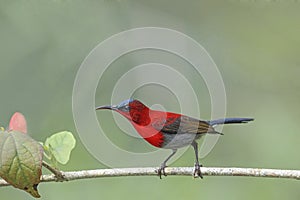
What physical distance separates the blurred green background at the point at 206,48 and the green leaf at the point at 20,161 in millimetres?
3224

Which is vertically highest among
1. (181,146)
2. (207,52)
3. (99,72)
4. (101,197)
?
(207,52)

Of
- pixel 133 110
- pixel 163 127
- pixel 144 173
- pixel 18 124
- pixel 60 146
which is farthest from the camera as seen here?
pixel 163 127

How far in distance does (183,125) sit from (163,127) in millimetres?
201

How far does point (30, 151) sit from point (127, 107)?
2.66ft

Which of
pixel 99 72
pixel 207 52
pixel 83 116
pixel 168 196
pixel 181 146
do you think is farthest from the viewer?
pixel 207 52

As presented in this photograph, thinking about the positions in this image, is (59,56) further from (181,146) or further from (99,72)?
(181,146)

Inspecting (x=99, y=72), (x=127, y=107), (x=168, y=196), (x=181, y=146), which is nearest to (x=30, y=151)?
(x=127, y=107)

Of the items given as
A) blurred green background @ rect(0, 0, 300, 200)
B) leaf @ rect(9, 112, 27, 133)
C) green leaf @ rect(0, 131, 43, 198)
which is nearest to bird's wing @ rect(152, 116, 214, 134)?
leaf @ rect(9, 112, 27, 133)

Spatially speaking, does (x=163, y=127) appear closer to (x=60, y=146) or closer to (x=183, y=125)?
(x=183, y=125)

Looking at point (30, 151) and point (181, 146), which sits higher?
point (181, 146)

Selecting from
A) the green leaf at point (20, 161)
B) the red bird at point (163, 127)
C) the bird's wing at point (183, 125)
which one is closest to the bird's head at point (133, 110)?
the red bird at point (163, 127)

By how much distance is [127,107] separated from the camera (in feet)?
8.15

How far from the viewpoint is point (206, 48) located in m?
6.45

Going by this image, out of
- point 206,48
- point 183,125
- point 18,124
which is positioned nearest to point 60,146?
point 18,124
